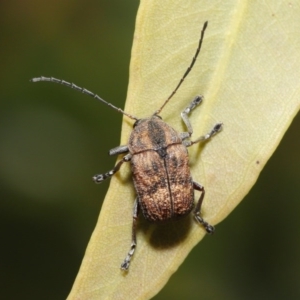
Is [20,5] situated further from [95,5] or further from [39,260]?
[39,260]

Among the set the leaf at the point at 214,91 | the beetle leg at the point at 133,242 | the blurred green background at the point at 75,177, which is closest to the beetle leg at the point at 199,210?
the leaf at the point at 214,91

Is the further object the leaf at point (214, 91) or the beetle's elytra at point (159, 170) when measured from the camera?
the beetle's elytra at point (159, 170)

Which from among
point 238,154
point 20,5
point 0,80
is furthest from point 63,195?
point 238,154

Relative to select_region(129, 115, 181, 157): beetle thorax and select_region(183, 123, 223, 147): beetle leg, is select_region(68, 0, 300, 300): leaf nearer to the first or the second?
select_region(183, 123, 223, 147): beetle leg

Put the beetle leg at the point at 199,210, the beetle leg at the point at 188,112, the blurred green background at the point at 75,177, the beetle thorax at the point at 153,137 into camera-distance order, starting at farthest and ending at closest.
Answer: the blurred green background at the point at 75,177 < the beetle thorax at the point at 153,137 < the beetle leg at the point at 199,210 < the beetle leg at the point at 188,112

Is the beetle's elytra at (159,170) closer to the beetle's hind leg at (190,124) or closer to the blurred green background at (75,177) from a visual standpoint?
the beetle's hind leg at (190,124)

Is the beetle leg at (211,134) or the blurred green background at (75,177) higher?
the beetle leg at (211,134)

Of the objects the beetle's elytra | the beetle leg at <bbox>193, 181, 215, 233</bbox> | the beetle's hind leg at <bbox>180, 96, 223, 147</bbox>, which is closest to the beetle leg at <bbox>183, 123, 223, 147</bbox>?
the beetle's hind leg at <bbox>180, 96, 223, 147</bbox>
